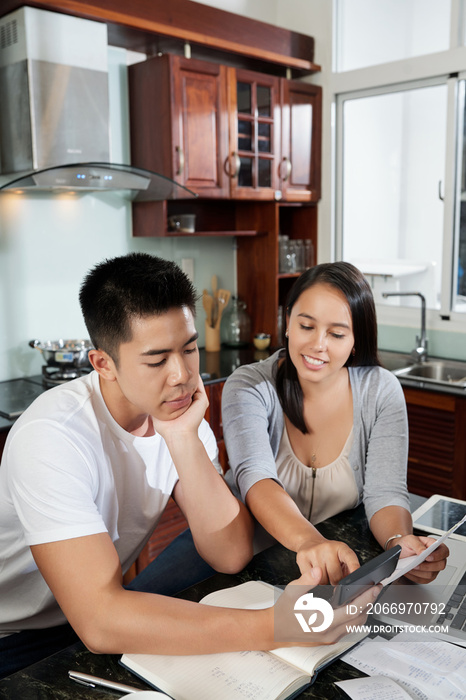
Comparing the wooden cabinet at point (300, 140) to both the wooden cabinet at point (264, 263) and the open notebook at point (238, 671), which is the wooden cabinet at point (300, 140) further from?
the open notebook at point (238, 671)

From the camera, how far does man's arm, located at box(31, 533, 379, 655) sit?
1.02 m

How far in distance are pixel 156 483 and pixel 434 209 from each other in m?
2.58

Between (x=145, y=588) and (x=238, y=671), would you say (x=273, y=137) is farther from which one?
(x=238, y=671)

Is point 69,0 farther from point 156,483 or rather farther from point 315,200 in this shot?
point 156,483

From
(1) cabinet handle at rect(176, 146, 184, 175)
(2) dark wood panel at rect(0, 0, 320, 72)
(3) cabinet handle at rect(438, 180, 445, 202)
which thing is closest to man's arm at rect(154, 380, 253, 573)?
(1) cabinet handle at rect(176, 146, 184, 175)

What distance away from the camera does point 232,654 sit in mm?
1022

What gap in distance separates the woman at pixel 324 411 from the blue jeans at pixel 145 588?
8.2 inches

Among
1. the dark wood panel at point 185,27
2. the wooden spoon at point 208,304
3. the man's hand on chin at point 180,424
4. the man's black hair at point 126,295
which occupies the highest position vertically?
the dark wood panel at point 185,27

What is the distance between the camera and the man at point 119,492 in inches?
41.1

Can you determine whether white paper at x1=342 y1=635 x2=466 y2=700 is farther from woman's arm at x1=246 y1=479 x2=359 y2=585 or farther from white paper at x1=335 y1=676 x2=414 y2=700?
woman's arm at x1=246 y1=479 x2=359 y2=585

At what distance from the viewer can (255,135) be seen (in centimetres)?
324

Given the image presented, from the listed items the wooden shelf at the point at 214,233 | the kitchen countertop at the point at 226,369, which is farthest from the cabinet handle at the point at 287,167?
the kitchen countertop at the point at 226,369

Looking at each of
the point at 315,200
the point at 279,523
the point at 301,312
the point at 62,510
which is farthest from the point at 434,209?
the point at 62,510

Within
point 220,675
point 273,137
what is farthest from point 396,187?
point 220,675
